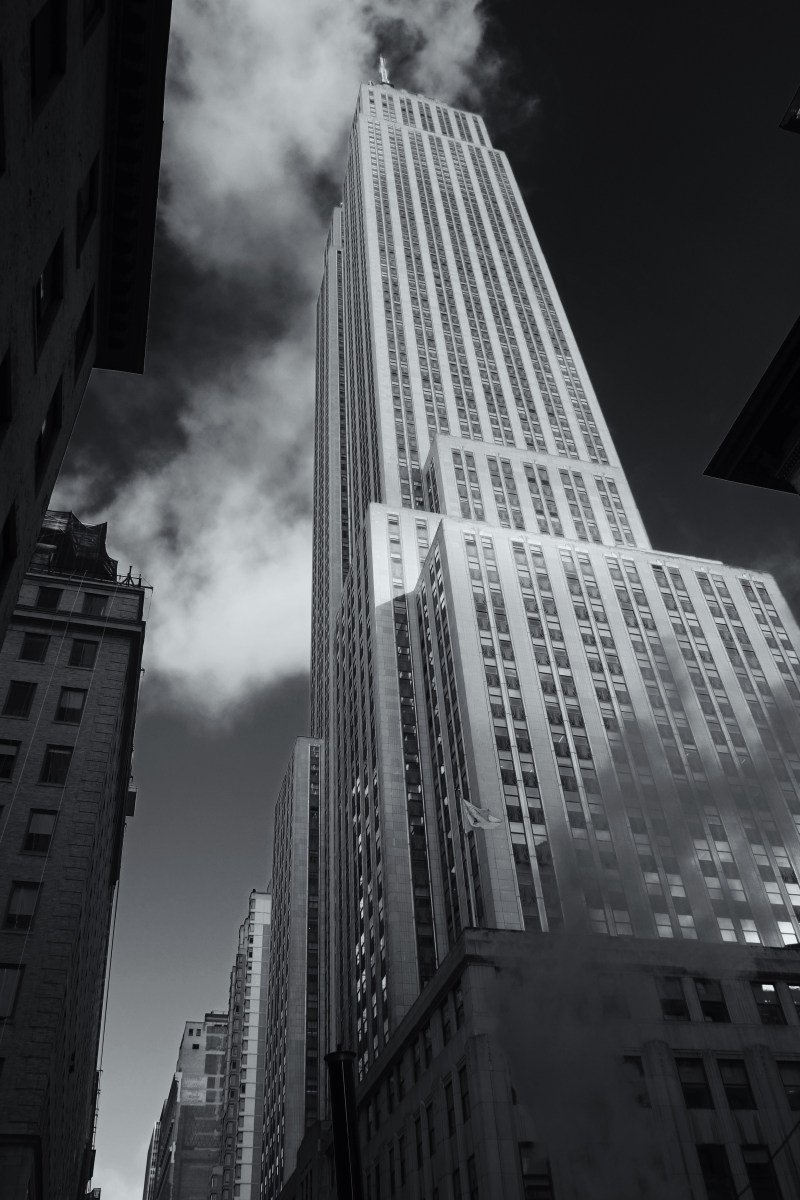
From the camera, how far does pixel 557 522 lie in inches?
4109

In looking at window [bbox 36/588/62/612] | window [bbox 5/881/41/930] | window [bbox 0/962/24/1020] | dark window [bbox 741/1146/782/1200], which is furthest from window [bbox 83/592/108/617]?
dark window [bbox 741/1146/782/1200]

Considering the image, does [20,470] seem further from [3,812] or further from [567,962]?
[567,962]

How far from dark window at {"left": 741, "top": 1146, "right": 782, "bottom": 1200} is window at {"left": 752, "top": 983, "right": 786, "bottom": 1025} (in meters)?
6.64

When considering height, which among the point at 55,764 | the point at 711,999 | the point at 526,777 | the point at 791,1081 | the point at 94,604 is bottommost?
the point at 791,1081

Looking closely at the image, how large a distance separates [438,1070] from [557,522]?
6653 cm

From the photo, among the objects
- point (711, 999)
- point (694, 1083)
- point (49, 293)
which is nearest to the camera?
point (49, 293)

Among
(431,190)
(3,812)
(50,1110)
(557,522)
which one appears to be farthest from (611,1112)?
(431,190)

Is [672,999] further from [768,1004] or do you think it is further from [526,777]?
[526,777]

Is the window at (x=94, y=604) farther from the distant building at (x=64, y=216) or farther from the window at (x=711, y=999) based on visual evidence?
the window at (x=711, y=999)

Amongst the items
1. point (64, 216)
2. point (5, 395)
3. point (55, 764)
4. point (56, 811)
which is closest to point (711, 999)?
point (56, 811)

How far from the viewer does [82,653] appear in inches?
1789

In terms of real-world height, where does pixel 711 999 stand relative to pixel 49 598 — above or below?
below

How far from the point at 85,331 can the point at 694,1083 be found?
42828 millimetres

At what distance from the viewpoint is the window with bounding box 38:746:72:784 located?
130 ft
